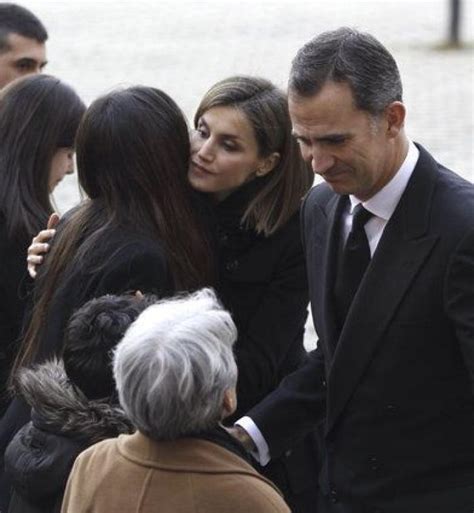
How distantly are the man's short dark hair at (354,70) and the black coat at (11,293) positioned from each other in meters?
1.38

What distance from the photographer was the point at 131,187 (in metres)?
3.80

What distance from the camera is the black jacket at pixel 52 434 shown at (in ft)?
10.8

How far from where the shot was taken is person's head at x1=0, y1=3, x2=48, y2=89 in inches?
244

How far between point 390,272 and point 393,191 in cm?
20

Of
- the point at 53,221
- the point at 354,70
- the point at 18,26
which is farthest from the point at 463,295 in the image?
the point at 18,26

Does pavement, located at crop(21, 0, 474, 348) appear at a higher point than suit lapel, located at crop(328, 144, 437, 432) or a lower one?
lower

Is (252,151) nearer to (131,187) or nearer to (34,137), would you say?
(131,187)

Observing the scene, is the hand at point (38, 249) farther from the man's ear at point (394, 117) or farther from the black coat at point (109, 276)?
the man's ear at point (394, 117)

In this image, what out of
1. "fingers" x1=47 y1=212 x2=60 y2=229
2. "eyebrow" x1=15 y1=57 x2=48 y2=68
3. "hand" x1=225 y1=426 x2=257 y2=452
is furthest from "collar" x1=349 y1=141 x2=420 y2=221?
Result: "eyebrow" x1=15 y1=57 x2=48 y2=68

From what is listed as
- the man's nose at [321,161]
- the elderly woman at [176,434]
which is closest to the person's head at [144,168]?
the man's nose at [321,161]

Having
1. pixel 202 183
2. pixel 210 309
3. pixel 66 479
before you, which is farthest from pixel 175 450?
pixel 202 183

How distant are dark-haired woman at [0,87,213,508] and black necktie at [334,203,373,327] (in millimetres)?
526

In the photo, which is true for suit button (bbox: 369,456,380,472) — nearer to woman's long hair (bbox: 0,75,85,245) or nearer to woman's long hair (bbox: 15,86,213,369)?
woman's long hair (bbox: 15,86,213,369)

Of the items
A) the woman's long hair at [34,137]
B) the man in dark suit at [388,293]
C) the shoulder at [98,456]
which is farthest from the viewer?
the woman's long hair at [34,137]
